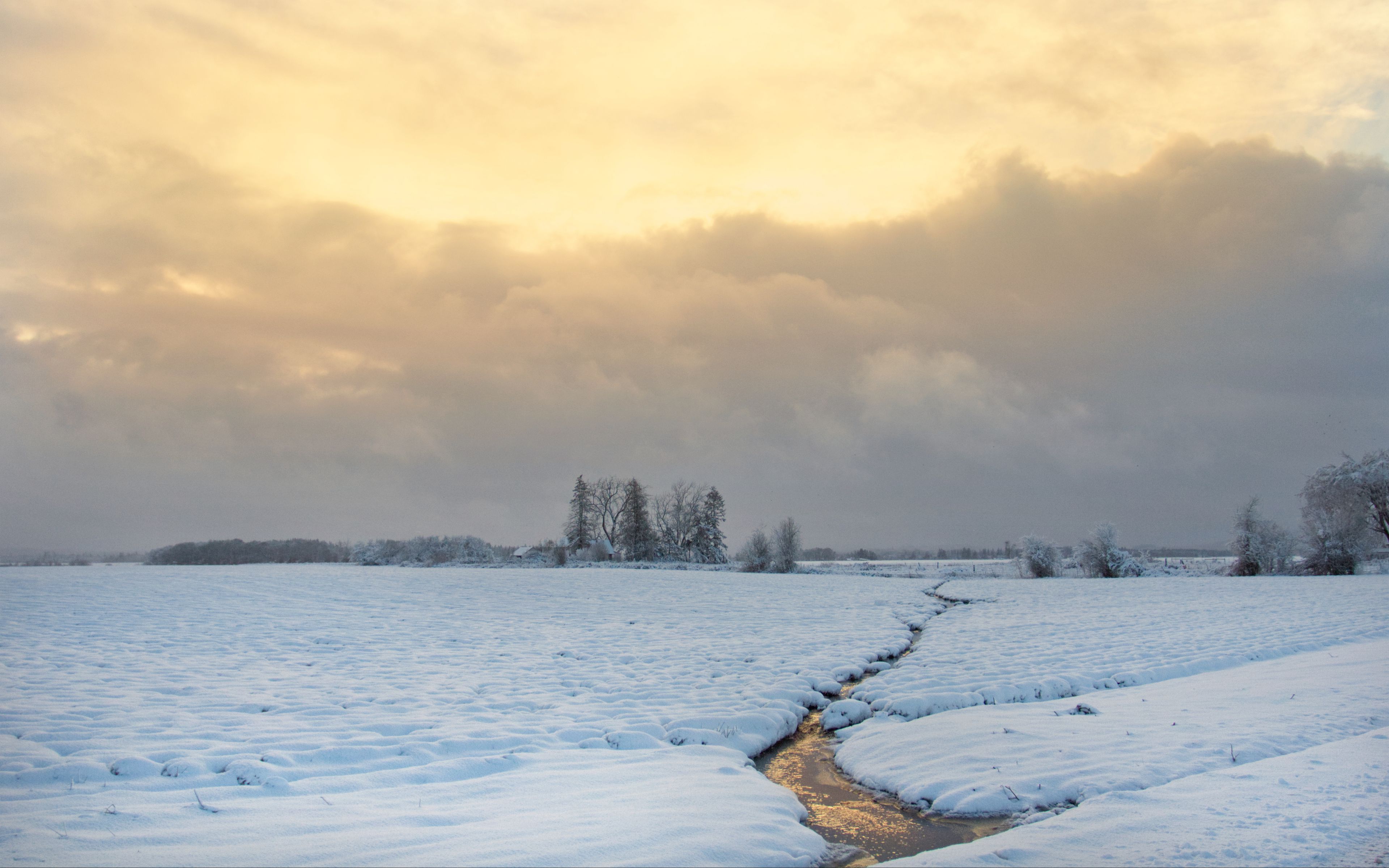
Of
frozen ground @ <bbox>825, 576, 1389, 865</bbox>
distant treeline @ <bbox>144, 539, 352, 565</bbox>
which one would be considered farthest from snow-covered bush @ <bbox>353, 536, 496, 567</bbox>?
frozen ground @ <bbox>825, 576, 1389, 865</bbox>

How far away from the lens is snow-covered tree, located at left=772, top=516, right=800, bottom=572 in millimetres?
62531

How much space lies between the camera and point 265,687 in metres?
11.2

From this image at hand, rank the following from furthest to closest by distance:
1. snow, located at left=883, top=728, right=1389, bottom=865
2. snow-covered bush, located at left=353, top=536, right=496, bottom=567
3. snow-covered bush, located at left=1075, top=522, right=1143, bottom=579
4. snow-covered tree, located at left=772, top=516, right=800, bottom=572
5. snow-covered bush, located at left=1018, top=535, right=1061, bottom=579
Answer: snow-covered bush, located at left=353, top=536, right=496, bottom=567
snow-covered tree, located at left=772, top=516, right=800, bottom=572
snow-covered bush, located at left=1018, top=535, right=1061, bottom=579
snow-covered bush, located at left=1075, top=522, right=1143, bottom=579
snow, located at left=883, top=728, right=1389, bottom=865

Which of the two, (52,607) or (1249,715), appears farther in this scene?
(52,607)

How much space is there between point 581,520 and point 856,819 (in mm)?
74727

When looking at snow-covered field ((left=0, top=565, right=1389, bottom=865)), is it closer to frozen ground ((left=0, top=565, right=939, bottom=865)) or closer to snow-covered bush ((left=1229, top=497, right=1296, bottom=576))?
frozen ground ((left=0, top=565, right=939, bottom=865))

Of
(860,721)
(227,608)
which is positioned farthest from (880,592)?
(227,608)

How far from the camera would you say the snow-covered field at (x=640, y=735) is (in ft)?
16.4

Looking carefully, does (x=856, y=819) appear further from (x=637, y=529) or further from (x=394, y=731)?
(x=637, y=529)

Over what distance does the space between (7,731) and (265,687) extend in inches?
147

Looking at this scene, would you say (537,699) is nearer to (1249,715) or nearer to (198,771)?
(198,771)

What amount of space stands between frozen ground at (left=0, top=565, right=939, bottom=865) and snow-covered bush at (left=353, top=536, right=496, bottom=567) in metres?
54.1

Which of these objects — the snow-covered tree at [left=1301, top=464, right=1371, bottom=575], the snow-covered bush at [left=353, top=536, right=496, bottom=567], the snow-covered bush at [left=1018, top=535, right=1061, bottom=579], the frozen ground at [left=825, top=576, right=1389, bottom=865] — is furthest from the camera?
the snow-covered bush at [left=353, top=536, right=496, bottom=567]

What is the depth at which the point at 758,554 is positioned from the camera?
6450 centimetres
